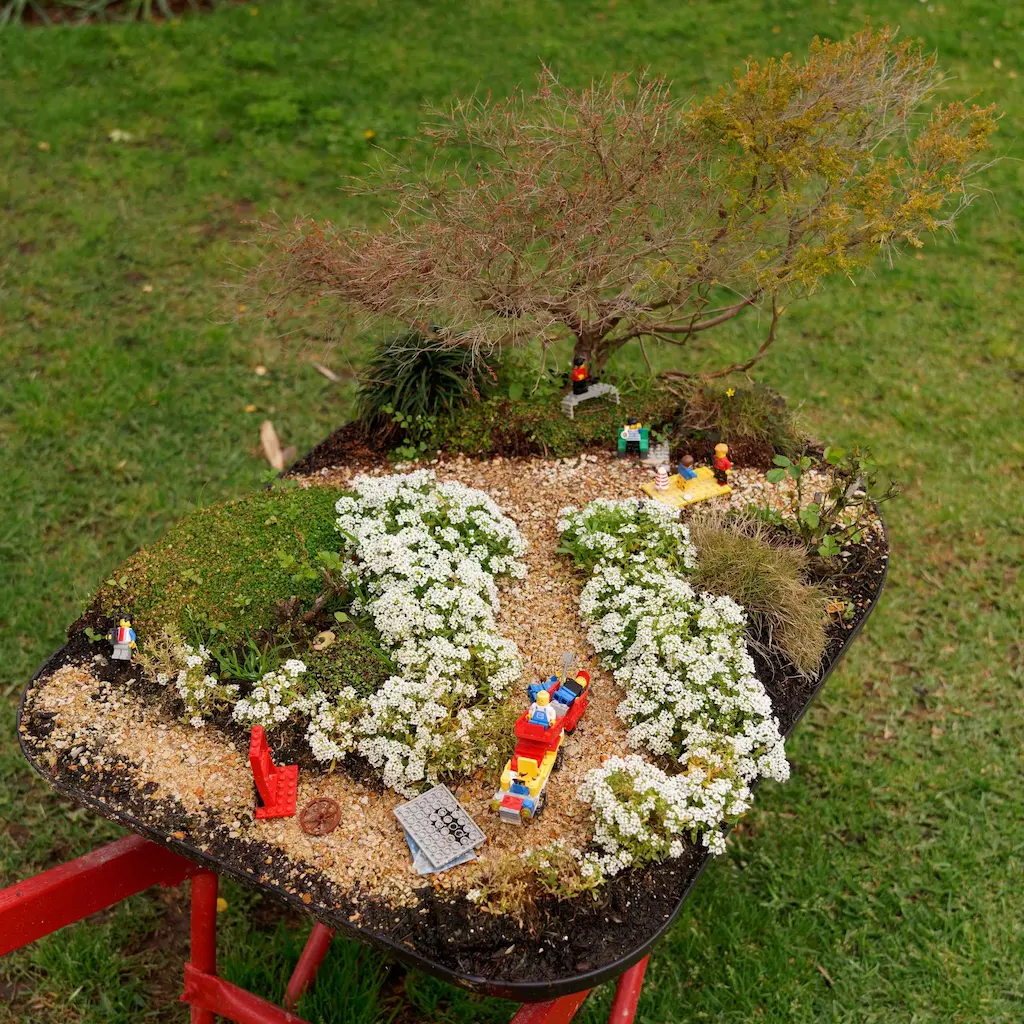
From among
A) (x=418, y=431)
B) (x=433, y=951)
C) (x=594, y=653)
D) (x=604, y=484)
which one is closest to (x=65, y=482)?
(x=418, y=431)

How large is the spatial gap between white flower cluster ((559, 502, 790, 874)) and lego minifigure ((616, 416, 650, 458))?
435 millimetres

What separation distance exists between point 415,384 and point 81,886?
6.64 feet

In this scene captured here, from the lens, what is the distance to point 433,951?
222cm

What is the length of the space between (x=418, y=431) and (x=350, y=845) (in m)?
1.68

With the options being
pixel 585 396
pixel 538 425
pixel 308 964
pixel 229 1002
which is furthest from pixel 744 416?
pixel 229 1002

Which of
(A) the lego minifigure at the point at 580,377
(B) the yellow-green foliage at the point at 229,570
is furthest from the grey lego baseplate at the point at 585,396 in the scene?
(B) the yellow-green foliage at the point at 229,570

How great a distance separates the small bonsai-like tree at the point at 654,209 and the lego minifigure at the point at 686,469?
518mm

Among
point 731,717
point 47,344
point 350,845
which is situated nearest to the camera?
point 350,845

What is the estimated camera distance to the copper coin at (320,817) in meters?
2.47

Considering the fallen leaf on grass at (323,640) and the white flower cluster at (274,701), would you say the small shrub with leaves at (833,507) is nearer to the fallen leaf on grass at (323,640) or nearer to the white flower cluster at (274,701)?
the fallen leaf on grass at (323,640)

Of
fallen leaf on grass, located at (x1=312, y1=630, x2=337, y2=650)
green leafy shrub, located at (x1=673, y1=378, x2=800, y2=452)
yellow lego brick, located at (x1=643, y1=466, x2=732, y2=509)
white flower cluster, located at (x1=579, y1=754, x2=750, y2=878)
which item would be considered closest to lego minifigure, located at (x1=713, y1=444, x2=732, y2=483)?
yellow lego brick, located at (x1=643, y1=466, x2=732, y2=509)

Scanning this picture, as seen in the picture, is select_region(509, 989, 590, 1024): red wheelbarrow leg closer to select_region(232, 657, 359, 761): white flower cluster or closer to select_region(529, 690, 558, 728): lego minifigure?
select_region(529, 690, 558, 728): lego minifigure

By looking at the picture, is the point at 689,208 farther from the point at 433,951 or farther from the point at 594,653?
the point at 433,951

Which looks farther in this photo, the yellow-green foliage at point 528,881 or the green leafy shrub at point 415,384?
the green leafy shrub at point 415,384
